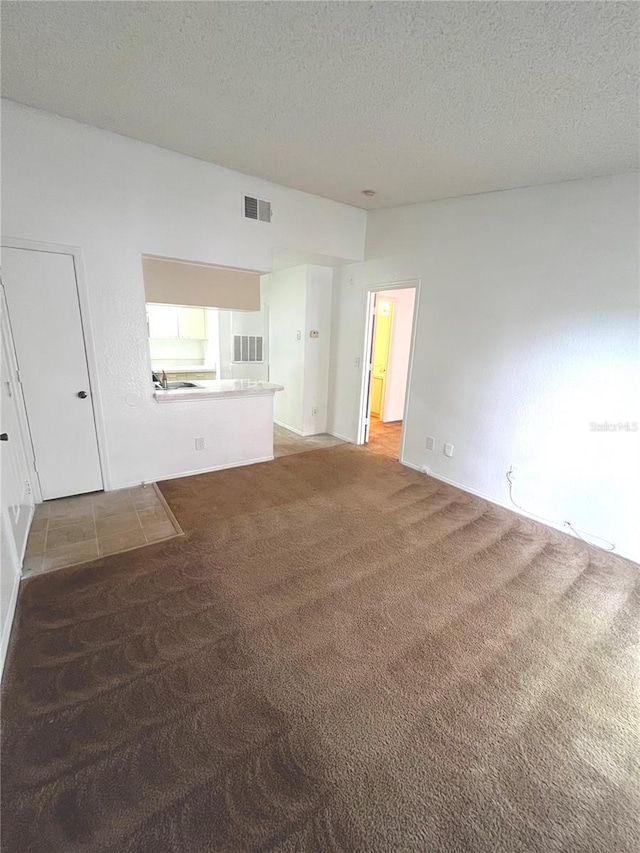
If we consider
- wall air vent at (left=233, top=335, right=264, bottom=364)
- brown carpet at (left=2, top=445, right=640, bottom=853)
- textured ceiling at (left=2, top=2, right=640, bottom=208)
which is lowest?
brown carpet at (left=2, top=445, right=640, bottom=853)

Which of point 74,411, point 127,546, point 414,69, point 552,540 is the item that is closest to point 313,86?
point 414,69

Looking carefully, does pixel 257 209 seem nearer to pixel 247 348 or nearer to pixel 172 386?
pixel 172 386

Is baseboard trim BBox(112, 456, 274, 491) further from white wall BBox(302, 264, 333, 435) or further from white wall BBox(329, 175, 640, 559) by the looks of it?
white wall BBox(329, 175, 640, 559)

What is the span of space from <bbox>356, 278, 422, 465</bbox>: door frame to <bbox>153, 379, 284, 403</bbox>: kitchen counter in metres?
1.35

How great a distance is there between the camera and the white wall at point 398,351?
19.7 feet

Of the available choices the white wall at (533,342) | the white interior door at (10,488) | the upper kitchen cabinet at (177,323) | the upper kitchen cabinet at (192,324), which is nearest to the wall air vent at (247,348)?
the upper kitchen cabinet at (177,323)

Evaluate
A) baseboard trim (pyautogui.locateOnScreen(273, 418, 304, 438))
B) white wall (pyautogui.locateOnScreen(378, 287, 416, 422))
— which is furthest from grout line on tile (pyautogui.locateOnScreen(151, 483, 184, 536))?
white wall (pyautogui.locateOnScreen(378, 287, 416, 422))

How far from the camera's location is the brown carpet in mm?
1201

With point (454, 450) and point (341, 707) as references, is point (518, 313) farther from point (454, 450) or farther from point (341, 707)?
point (341, 707)

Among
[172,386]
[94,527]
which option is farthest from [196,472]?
[94,527]

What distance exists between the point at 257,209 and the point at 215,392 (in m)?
1.91

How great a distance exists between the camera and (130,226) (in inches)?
121

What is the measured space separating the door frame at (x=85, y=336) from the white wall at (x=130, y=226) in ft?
0.11

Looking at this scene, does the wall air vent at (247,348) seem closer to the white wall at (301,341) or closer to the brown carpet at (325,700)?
the white wall at (301,341)
